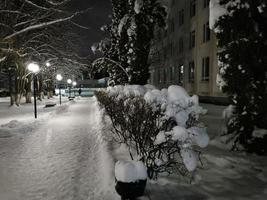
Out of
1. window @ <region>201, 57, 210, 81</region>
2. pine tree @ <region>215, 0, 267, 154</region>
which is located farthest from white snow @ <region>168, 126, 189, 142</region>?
window @ <region>201, 57, 210, 81</region>

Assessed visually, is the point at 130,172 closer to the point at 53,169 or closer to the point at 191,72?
the point at 53,169

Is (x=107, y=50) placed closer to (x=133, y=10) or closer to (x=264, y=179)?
(x=133, y=10)

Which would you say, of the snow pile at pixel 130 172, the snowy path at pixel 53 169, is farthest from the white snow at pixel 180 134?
the snowy path at pixel 53 169

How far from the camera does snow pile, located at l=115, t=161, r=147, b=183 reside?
16.7ft

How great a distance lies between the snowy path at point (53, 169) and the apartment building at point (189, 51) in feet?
49.6

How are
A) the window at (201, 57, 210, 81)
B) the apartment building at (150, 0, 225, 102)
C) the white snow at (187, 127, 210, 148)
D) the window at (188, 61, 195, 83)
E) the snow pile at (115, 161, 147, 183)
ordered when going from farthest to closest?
1. the window at (188, 61, 195, 83)
2. the window at (201, 57, 210, 81)
3. the apartment building at (150, 0, 225, 102)
4. the white snow at (187, 127, 210, 148)
5. the snow pile at (115, 161, 147, 183)

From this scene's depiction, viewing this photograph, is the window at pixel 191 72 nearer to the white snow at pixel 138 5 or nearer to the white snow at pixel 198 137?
the white snow at pixel 138 5

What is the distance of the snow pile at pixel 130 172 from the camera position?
510 cm

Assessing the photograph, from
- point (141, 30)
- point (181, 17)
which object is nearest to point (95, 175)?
point (141, 30)

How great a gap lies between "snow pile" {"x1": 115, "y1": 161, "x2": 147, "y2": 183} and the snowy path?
0.52 meters

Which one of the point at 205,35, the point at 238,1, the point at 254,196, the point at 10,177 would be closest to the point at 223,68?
the point at 238,1

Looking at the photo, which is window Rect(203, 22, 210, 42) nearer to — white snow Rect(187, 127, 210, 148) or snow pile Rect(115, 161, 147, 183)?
white snow Rect(187, 127, 210, 148)

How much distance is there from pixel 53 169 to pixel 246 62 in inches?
204

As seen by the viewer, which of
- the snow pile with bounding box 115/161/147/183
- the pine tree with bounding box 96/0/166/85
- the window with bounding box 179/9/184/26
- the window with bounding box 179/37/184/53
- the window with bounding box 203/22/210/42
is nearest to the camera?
the snow pile with bounding box 115/161/147/183
